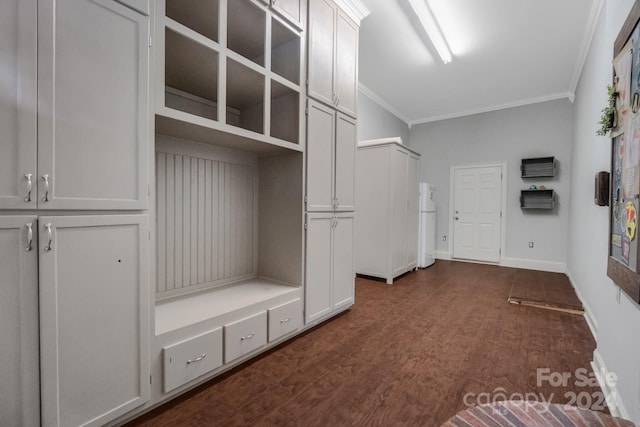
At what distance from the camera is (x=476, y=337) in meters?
2.41

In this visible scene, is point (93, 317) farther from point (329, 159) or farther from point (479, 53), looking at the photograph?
point (479, 53)

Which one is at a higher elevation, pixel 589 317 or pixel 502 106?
pixel 502 106

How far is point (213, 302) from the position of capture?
6.55ft

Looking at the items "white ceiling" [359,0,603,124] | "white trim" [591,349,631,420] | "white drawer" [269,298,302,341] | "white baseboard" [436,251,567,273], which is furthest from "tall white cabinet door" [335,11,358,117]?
"white baseboard" [436,251,567,273]

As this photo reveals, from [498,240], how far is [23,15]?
257 inches

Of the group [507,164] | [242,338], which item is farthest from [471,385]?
[507,164]

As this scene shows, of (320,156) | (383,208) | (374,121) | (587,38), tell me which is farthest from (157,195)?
(587,38)

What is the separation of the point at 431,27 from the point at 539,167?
3.52 metres

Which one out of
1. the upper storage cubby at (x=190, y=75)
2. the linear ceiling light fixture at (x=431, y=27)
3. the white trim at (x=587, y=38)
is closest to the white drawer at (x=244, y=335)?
the upper storage cubby at (x=190, y=75)

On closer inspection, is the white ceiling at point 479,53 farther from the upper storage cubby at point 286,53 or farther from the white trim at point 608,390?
the white trim at point 608,390

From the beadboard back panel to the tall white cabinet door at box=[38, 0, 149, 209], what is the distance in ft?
2.10

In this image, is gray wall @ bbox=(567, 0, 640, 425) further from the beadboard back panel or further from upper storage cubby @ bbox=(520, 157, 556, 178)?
the beadboard back panel

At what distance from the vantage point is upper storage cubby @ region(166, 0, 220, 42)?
5.81 feet

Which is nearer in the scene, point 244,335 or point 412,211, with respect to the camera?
point 244,335
